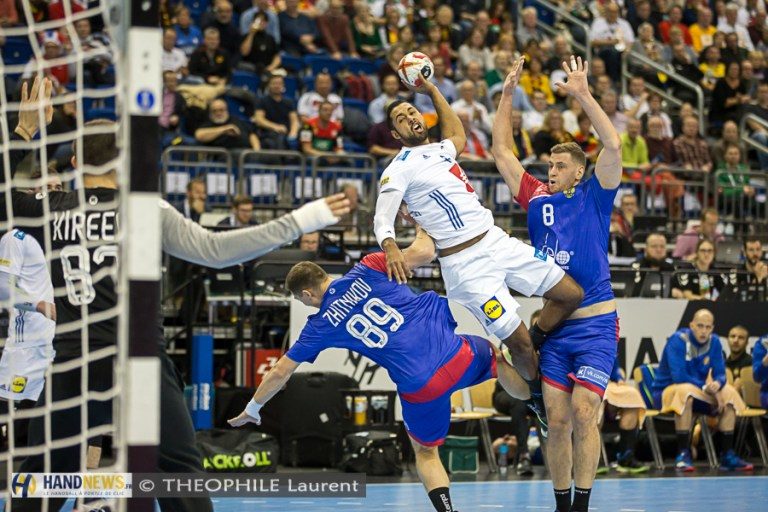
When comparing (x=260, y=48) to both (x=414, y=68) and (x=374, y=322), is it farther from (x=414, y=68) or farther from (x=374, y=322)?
(x=374, y=322)

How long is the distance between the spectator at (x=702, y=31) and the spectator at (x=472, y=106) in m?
6.49

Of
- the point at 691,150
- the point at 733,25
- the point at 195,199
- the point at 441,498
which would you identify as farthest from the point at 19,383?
the point at 733,25

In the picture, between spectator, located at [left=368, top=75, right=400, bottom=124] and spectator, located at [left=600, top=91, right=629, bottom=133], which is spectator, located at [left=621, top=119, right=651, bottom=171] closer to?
spectator, located at [left=600, top=91, right=629, bottom=133]

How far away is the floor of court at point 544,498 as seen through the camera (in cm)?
1032

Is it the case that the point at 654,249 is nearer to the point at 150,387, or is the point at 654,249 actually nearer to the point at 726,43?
the point at 726,43

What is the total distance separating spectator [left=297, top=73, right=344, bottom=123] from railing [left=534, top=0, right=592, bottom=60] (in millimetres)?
5726

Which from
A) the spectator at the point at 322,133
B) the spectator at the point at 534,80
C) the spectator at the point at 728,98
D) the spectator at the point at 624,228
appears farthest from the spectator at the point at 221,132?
the spectator at the point at 728,98

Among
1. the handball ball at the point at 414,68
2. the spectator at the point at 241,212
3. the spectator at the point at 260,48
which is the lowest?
the spectator at the point at 241,212

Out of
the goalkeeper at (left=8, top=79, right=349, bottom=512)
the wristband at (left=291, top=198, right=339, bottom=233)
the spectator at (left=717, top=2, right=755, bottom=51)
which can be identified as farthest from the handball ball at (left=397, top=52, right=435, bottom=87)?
the spectator at (left=717, top=2, right=755, bottom=51)

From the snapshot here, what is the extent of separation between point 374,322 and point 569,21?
1508cm

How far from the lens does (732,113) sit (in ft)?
69.3

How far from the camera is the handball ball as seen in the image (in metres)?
8.70

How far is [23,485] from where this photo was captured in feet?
20.8

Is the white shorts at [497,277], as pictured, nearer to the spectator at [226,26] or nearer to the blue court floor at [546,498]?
the blue court floor at [546,498]
